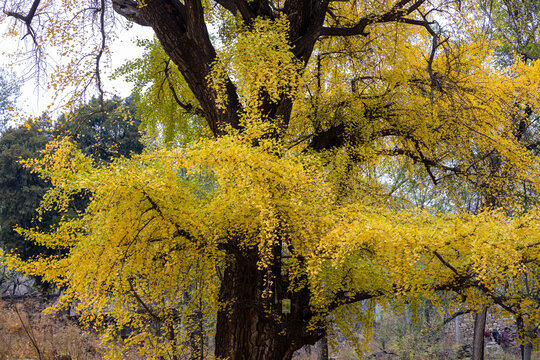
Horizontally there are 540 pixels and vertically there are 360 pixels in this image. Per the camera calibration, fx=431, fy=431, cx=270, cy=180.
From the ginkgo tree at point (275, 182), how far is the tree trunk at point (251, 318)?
21mm

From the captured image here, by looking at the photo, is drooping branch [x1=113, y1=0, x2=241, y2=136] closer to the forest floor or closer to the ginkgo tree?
the ginkgo tree

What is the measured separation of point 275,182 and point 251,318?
210 centimetres

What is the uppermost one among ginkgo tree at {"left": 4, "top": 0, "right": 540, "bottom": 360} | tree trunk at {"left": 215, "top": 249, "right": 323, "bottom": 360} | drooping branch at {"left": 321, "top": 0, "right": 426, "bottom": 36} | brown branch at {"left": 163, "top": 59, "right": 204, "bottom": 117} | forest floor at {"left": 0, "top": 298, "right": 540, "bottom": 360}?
drooping branch at {"left": 321, "top": 0, "right": 426, "bottom": 36}

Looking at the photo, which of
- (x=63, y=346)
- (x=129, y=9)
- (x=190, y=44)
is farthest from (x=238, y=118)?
(x=63, y=346)

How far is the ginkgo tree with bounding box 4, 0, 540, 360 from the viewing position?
390 cm

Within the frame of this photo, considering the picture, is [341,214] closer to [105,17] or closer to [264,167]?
[264,167]

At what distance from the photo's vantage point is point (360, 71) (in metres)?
7.17

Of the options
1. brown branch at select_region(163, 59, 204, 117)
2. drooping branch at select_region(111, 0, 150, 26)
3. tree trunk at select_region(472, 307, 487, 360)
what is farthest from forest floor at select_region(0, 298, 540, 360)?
brown branch at select_region(163, 59, 204, 117)

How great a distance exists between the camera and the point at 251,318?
17.6ft

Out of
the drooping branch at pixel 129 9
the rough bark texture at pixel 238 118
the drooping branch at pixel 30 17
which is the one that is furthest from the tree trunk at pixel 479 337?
the drooping branch at pixel 30 17

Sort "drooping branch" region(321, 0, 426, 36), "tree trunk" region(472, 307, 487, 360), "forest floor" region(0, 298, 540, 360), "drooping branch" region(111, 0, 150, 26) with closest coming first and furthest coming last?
"drooping branch" region(111, 0, 150, 26) → "drooping branch" region(321, 0, 426, 36) → "forest floor" region(0, 298, 540, 360) → "tree trunk" region(472, 307, 487, 360)

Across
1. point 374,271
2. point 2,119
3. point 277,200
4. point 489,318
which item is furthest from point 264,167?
point 489,318

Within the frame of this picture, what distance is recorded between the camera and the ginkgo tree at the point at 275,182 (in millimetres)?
3900

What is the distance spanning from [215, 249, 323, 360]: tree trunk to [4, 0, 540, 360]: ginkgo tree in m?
0.02
